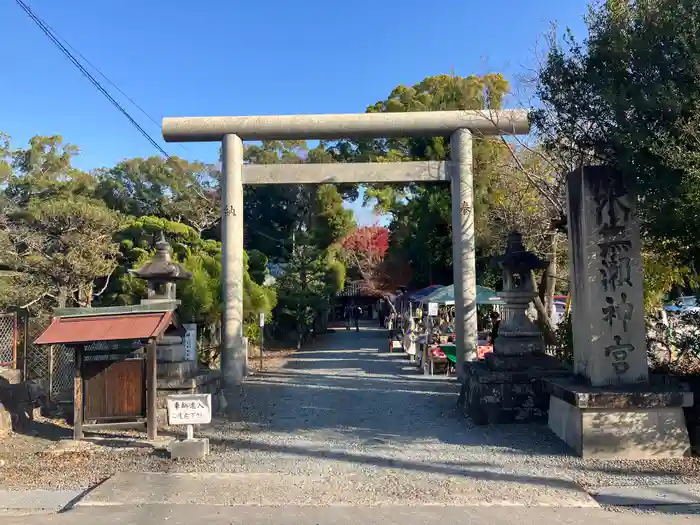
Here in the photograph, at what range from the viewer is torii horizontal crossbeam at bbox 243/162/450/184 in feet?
43.4

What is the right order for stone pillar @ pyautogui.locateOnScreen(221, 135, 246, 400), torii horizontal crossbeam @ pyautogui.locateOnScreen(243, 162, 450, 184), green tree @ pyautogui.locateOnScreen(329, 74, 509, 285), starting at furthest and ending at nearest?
green tree @ pyautogui.locateOnScreen(329, 74, 509, 285), torii horizontal crossbeam @ pyautogui.locateOnScreen(243, 162, 450, 184), stone pillar @ pyautogui.locateOnScreen(221, 135, 246, 400)

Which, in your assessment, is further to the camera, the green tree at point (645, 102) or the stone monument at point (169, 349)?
the stone monument at point (169, 349)

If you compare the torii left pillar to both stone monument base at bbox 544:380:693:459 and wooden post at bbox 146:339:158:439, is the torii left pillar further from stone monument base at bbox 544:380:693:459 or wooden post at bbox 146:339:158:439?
stone monument base at bbox 544:380:693:459

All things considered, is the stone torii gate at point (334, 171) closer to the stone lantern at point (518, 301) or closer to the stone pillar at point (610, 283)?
the stone lantern at point (518, 301)

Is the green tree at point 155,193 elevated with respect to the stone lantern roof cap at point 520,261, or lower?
elevated

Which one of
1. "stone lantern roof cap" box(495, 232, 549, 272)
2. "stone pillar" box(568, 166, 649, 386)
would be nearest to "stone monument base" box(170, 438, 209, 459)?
"stone pillar" box(568, 166, 649, 386)

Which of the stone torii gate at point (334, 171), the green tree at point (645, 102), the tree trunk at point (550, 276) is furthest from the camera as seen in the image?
the stone torii gate at point (334, 171)

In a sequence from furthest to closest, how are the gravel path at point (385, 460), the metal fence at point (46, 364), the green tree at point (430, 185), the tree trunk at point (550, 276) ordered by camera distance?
the green tree at point (430, 185) < the tree trunk at point (550, 276) < the metal fence at point (46, 364) < the gravel path at point (385, 460)

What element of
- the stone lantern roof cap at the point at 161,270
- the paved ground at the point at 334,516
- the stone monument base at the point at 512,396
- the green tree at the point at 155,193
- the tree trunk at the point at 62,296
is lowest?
the paved ground at the point at 334,516

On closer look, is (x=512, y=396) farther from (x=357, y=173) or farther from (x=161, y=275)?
(x=357, y=173)

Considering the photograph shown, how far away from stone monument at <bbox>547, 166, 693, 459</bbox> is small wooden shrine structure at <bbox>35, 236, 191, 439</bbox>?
5.63 m

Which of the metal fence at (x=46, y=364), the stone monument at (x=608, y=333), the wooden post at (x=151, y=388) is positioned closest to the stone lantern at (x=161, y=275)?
the metal fence at (x=46, y=364)

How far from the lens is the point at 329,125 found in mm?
13086

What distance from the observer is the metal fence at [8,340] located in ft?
30.6
